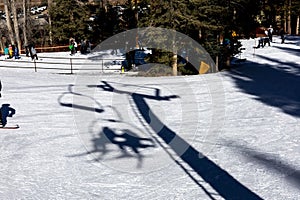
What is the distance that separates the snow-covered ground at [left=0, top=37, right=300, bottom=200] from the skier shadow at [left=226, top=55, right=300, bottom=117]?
5 centimetres

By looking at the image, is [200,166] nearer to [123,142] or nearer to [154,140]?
[154,140]

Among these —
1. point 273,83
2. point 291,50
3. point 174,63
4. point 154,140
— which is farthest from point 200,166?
point 291,50

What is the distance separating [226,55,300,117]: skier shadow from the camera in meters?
14.3

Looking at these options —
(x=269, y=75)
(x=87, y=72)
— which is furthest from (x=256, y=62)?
(x=87, y=72)

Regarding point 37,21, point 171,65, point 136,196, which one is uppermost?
point 37,21

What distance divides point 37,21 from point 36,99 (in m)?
40.8

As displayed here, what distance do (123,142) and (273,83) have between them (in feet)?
33.5

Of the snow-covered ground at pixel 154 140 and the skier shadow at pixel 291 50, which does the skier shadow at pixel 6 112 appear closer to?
the snow-covered ground at pixel 154 140

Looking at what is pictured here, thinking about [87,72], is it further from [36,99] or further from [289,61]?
[289,61]

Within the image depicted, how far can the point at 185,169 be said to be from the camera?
878cm

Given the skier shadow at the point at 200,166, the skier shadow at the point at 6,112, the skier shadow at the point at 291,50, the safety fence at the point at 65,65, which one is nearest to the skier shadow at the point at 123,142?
the skier shadow at the point at 200,166

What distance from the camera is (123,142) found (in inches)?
427

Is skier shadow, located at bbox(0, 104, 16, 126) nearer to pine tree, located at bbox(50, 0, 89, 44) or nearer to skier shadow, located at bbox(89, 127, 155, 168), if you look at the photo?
skier shadow, located at bbox(89, 127, 155, 168)

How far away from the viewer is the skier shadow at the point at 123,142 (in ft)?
32.7
